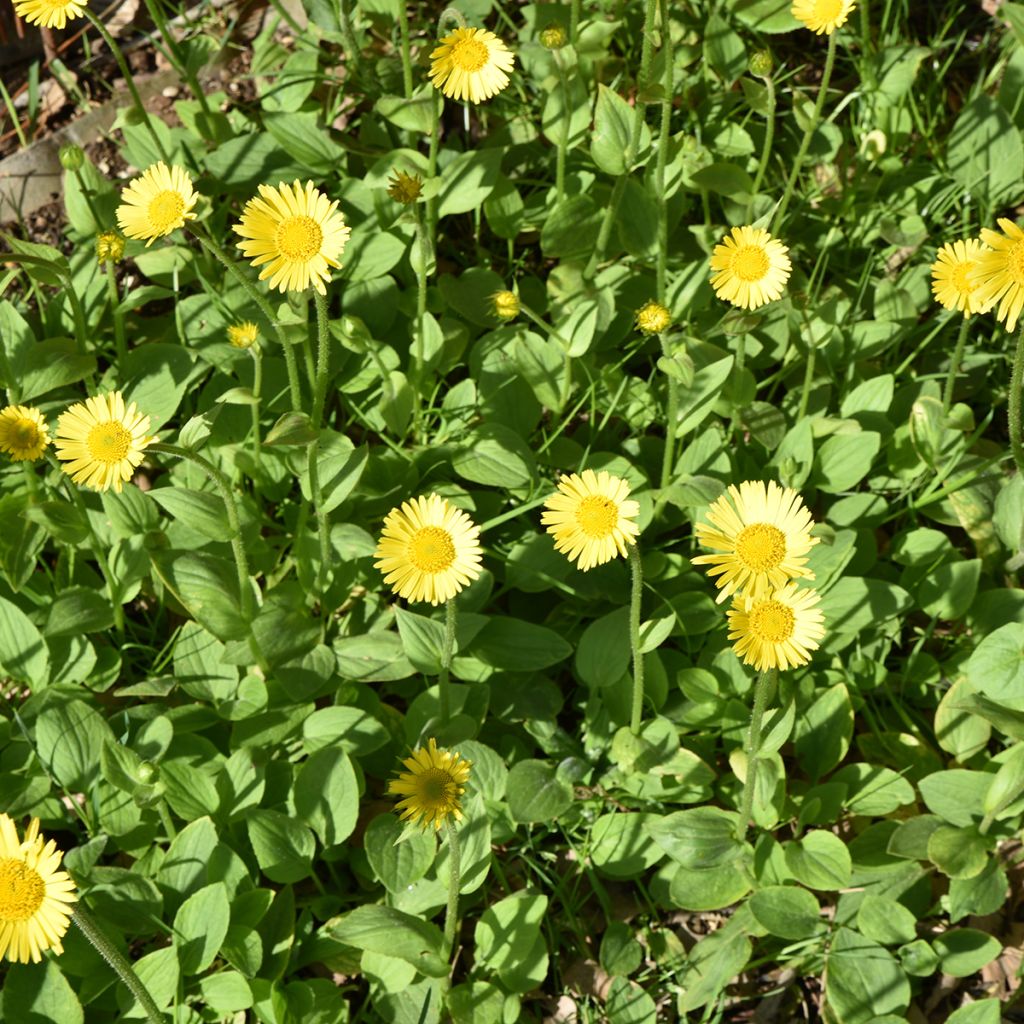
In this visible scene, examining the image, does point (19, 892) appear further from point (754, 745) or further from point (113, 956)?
point (754, 745)

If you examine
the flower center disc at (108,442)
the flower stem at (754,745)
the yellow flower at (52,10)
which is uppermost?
the yellow flower at (52,10)

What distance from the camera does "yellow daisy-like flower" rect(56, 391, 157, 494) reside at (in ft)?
9.65

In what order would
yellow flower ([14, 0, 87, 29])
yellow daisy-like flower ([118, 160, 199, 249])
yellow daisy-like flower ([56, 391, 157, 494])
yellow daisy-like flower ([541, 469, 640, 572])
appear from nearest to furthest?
yellow daisy-like flower ([541, 469, 640, 572]) < yellow daisy-like flower ([56, 391, 157, 494]) < yellow daisy-like flower ([118, 160, 199, 249]) < yellow flower ([14, 0, 87, 29])

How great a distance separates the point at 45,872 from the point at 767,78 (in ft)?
9.34

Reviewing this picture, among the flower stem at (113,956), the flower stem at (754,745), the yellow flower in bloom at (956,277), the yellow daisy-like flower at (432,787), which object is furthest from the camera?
the yellow flower in bloom at (956,277)

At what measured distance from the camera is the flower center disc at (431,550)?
2895 mm

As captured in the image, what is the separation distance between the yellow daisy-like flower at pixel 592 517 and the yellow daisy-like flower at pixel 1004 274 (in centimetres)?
105

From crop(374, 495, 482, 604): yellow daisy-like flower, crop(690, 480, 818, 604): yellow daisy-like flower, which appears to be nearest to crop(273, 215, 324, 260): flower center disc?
crop(374, 495, 482, 604): yellow daisy-like flower

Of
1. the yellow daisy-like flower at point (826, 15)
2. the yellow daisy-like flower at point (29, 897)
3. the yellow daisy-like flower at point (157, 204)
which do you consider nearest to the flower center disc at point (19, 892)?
the yellow daisy-like flower at point (29, 897)

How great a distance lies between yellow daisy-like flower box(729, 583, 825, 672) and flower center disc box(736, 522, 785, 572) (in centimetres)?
10

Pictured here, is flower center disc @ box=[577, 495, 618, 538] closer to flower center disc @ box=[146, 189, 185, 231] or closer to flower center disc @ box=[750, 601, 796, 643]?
flower center disc @ box=[750, 601, 796, 643]

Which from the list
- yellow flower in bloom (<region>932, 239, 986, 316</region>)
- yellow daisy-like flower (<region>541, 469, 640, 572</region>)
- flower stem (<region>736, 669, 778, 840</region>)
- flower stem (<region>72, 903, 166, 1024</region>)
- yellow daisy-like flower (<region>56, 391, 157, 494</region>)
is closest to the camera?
flower stem (<region>72, 903, 166, 1024</region>)

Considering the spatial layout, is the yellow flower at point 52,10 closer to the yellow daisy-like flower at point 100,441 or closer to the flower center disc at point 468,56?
the flower center disc at point 468,56

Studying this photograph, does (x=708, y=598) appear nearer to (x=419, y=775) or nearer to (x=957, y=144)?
(x=419, y=775)
